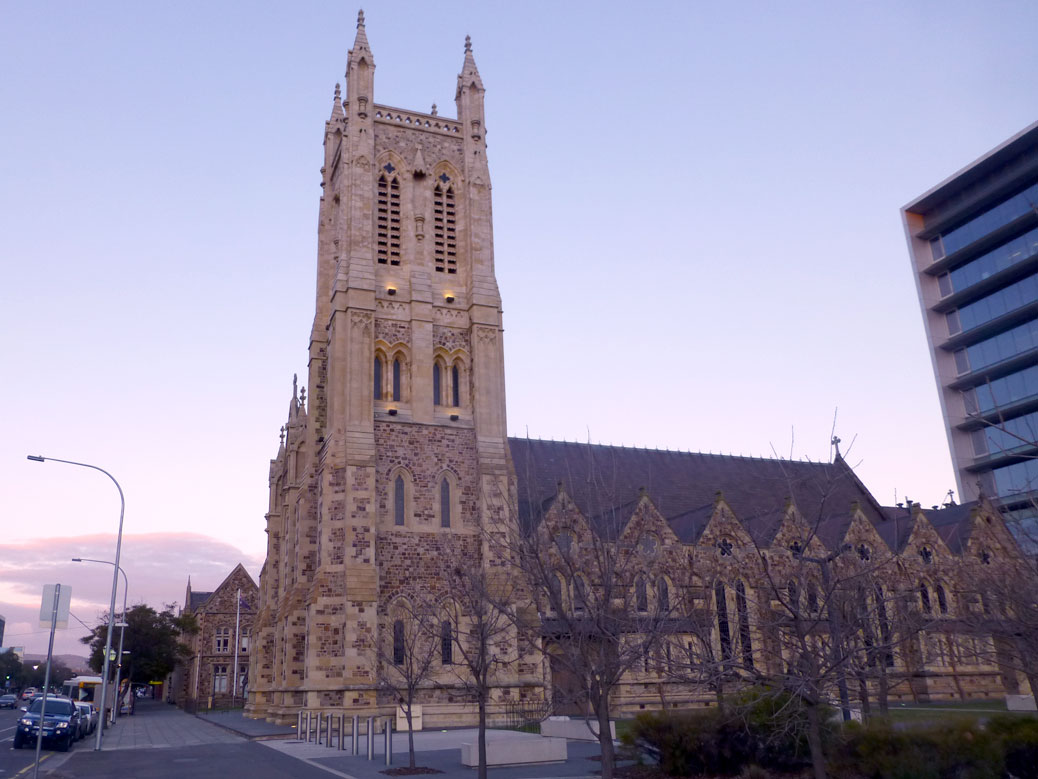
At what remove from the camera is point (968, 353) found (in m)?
67.8

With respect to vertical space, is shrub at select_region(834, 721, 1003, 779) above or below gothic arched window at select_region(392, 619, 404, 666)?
below

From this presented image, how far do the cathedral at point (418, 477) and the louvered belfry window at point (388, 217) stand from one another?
0.10 metres

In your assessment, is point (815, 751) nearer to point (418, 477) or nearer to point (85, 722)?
point (418, 477)

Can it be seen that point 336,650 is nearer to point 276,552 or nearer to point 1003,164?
point 276,552

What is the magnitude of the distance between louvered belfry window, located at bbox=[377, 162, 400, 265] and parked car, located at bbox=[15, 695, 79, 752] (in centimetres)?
2157

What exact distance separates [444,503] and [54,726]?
15.9 metres

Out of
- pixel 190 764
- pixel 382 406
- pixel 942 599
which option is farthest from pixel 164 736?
pixel 942 599

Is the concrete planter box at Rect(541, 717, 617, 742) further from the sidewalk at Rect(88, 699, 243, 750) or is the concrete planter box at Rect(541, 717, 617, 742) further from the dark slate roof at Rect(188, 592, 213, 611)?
the dark slate roof at Rect(188, 592, 213, 611)

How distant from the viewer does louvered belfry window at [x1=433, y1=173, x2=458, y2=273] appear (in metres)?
41.5

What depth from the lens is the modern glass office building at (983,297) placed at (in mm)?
62219

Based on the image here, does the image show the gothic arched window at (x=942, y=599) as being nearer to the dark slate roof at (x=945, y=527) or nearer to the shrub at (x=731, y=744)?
the dark slate roof at (x=945, y=527)

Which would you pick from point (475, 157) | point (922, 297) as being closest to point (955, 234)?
point (922, 297)

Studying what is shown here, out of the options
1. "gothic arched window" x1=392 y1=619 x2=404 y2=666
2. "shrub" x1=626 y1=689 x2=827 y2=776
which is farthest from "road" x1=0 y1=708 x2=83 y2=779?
"shrub" x1=626 y1=689 x2=827 y2=776

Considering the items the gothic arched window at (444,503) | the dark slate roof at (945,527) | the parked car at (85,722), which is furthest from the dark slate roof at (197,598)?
the dark slate roof at (945,527)
